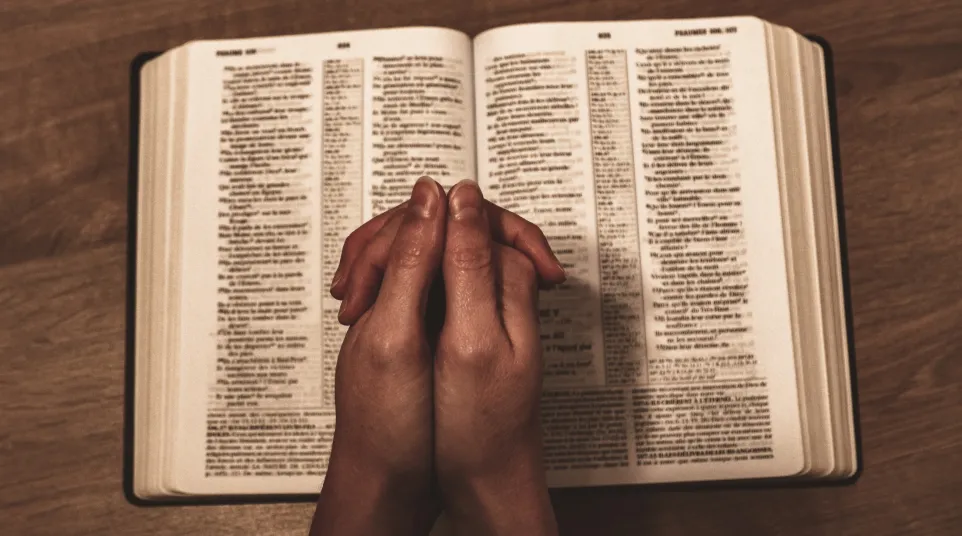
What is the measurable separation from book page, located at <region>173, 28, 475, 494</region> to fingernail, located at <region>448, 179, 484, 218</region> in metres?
0.11

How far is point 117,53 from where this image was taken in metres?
0.55

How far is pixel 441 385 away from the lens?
14.6 inches

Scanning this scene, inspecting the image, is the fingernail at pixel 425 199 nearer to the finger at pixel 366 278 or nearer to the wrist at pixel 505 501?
the finger at pixel 366 278

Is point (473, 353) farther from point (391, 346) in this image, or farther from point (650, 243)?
point (650, 243)

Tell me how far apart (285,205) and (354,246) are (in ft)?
0.33

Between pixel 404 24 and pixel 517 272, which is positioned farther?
pixel 404 24

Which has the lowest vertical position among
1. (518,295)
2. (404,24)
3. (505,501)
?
(505,501)

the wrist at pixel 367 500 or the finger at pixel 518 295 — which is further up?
the finger at pixel 518 295

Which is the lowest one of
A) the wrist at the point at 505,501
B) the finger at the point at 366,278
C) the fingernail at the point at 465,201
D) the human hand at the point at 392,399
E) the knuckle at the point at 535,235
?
the wrist at the point at 505,501

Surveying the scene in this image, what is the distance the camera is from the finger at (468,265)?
0.37m

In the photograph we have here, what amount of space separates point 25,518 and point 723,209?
→ 0.55 metres

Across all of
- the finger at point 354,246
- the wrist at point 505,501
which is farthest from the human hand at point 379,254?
the wrist at point 505,501

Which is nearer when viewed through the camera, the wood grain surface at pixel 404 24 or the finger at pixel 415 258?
the finger at pixel 415 258

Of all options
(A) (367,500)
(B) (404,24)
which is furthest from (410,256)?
(B) (404,24)
